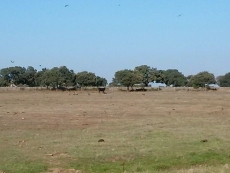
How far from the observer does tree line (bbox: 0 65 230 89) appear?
100 meters

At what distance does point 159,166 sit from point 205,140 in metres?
4.64

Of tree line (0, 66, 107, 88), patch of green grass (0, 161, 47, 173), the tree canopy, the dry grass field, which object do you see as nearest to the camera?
patch of green grass (0, 161, 47, 173)

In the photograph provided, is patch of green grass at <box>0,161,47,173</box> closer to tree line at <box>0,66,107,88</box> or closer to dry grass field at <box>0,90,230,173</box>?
dry grass field at <box>0,90,230,173</box>

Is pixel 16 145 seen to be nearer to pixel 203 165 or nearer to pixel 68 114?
pixel 203 165

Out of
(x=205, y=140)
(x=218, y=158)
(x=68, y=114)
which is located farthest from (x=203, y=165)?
(x=68, y=114)

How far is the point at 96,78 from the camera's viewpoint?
119m

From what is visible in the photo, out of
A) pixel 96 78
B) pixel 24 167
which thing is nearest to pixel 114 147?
pixel 24 167

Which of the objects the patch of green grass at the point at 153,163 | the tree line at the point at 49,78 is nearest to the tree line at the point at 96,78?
the tree line at the point at 49,78

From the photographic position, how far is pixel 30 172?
533 inches

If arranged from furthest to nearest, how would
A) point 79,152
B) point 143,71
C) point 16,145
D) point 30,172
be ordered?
1. point 143,71
2. point 16,145
3. point 79,152
4. point 30,172

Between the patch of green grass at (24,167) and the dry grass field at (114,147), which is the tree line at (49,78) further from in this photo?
the patch of green grass at (24,167)

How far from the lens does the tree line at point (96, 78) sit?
10012 centimetres

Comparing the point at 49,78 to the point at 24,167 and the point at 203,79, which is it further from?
the point at 24,167

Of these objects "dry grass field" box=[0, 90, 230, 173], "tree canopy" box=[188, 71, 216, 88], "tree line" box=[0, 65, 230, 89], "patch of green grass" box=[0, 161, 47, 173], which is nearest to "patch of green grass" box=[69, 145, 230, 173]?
"dry grass field" box=[0, 90, 230, 173]
